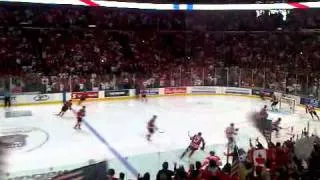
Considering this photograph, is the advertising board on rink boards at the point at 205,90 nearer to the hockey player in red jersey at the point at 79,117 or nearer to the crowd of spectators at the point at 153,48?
the crowd of spectators at the point at 153,48

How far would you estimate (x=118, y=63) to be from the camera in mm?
23766

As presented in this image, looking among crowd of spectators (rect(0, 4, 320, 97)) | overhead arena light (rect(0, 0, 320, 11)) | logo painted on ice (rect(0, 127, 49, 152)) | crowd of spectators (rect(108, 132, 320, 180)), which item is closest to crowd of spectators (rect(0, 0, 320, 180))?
crowd of spectators (rect(0, 4, 320, 97))

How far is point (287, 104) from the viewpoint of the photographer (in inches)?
755

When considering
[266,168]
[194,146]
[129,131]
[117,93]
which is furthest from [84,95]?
[266,168]

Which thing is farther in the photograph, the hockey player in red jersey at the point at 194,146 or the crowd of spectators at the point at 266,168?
the hockey player in red jersey at the point at 194,146

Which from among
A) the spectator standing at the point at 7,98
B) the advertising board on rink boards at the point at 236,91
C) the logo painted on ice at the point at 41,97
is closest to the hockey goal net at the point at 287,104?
the advertising board on rink boards at the point at 236,91

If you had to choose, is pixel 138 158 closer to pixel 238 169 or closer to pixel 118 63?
pixel 238 169

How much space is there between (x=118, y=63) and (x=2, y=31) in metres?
6.08

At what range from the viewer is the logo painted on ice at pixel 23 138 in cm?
1221

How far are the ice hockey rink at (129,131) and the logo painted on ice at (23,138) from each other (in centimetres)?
3

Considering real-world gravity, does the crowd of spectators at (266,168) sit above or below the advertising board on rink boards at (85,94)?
below

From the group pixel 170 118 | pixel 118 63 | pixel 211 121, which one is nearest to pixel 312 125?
pixel 211 121

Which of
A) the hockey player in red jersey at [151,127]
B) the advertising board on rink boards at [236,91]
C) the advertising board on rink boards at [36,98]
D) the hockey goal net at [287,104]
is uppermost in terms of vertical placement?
the advertising board on rink boards at [236,91]

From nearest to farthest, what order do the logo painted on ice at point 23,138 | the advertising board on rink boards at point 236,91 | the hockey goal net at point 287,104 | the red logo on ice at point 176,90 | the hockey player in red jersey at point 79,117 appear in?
the logo painted on ice at point 23,138
the hockey player in red jersey at point 79,117
the hockey goal net at point 287,104
the advertising board on rink boards at point 236,91
the red logo on ice at point 176,90
